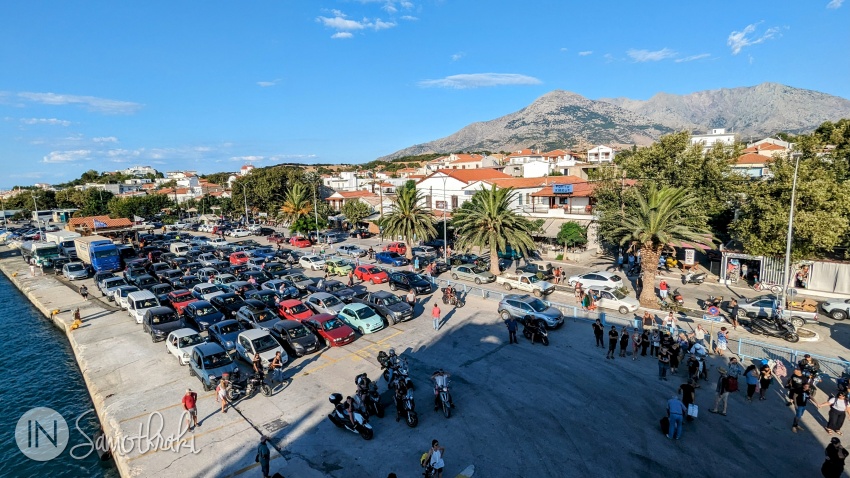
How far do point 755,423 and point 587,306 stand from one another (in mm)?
10957

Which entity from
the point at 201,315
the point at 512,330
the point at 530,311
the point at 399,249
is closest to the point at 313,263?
the point at 399,249

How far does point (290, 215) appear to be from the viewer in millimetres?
60812

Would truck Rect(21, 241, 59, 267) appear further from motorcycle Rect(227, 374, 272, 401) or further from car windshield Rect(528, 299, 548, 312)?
car windshield Rect(528, 299, 548, 312)

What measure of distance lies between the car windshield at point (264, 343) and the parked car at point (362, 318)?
414cm

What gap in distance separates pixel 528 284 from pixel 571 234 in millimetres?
13047

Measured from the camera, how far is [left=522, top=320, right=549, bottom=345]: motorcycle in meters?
19.2

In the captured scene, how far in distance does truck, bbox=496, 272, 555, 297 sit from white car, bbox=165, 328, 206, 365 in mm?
18925

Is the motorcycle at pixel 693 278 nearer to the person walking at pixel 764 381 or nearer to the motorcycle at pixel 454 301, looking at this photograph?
the motorcycle at pixel 454 301

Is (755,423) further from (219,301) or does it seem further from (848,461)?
(219,301)

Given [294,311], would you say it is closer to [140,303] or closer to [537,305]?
[140,303]

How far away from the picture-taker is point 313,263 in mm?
38562

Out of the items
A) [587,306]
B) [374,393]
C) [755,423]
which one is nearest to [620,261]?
[587,306]

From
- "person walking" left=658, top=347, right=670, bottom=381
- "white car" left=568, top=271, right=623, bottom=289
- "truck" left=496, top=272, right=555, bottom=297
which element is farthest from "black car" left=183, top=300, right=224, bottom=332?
"white car" left=568, top=271, right=623, bottom=289

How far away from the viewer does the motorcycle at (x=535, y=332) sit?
19.2 m
